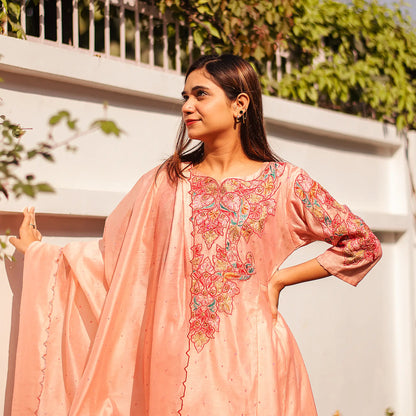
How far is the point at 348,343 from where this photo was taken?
4848 mm

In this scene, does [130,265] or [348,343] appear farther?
[348,343]

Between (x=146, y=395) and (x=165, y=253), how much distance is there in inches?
21.1

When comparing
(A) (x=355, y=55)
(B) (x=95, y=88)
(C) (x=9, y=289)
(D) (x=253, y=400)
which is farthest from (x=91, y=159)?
(A) (x=355, y=55)

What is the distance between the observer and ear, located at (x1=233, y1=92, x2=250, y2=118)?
8.96 ft

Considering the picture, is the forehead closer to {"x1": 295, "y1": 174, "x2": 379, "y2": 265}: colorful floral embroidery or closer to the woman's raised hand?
{"x1": 295, "y1": 174, "x2": 379, "y2": 265}: colorful floral embroidery

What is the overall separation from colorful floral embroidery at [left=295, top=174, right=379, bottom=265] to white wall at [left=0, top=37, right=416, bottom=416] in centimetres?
111

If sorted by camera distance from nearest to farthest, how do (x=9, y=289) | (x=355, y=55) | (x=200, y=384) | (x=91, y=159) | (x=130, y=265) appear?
(x=200, y=384)
(x=130, y=265)
(x=9, y=289)
(x=91, y=159)
(x=355, y=55)

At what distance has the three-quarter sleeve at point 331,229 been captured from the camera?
269 centimetres

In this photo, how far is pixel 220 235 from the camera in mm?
2617

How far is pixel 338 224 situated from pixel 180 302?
26.9 inches

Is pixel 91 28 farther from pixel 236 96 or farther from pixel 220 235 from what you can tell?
pixel 220 235

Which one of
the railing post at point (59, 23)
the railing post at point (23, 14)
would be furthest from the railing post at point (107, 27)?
the railing post at point (23, 14)

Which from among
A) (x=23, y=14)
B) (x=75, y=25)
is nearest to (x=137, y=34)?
(x=75, y=25)

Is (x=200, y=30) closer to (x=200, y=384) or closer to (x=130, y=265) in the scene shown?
(x=130, y=265)
